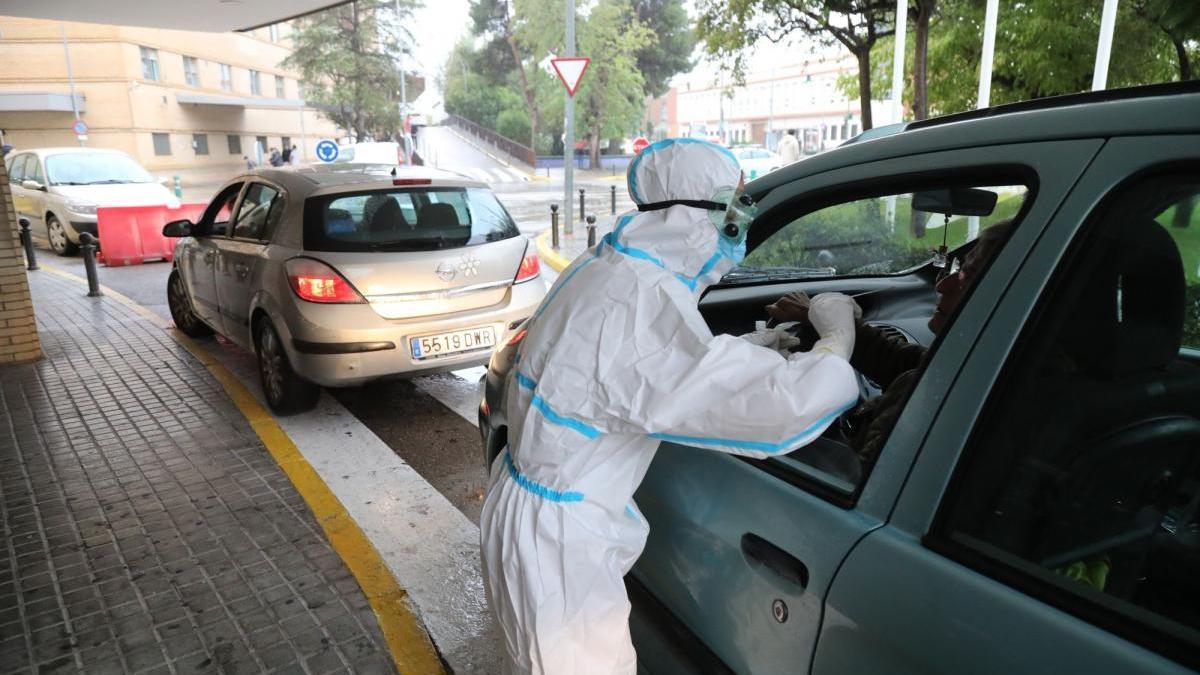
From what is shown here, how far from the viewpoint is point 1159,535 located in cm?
123

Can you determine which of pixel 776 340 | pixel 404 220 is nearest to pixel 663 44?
pixel 404 220

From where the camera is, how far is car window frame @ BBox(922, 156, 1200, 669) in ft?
3.39

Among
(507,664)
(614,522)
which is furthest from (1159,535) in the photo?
(507,664)

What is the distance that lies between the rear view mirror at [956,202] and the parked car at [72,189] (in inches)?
531

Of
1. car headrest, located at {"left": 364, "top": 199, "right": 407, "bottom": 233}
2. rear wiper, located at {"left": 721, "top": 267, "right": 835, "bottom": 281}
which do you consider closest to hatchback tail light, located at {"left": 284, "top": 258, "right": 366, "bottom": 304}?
car headrest, located at {"left": 364, "top": 199, "right": 407, "bottom": 233}

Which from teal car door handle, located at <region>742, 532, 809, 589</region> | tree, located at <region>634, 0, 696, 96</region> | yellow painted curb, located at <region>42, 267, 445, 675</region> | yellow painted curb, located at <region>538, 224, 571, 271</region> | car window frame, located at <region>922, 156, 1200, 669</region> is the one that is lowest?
yellow painted curb, located at <region>42, 267, 445, 675</region>

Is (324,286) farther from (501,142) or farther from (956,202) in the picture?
(501,142)

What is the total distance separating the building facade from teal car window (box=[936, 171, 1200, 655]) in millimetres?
55405

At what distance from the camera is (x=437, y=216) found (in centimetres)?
525

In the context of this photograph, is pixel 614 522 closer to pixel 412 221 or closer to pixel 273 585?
pixel 273 585

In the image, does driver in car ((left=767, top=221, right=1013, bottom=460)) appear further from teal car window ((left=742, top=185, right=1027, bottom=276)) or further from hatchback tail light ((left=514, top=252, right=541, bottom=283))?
hatchback tail light ((left=514, top=252, right=541, bottom=283))

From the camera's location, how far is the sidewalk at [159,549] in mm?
2830

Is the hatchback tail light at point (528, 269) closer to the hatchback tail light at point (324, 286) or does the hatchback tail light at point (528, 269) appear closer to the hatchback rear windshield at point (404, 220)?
the hatchback rear windshield at point (404, 220)

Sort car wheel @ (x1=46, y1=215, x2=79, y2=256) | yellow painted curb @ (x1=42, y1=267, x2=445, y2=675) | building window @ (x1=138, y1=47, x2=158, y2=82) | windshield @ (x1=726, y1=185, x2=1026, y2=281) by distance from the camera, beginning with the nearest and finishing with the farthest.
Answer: yellow painted curb @ (x1=42, y1=267, x2=445, y2=675), windshield @ (x1=726, y1=185, x2=1026, y2=281), car wheel @ (x1=46, y1=215, x2=79, y2=256), building window @ (x1=138, y1=47, x2=158, y2=82)
